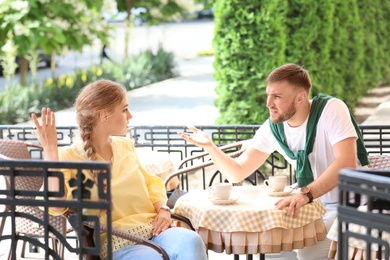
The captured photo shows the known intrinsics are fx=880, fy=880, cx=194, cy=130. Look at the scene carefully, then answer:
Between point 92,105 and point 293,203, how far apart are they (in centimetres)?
114

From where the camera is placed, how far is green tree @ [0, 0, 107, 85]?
14.9 m

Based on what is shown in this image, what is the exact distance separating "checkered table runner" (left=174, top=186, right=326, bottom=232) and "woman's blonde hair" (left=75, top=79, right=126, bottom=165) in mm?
622

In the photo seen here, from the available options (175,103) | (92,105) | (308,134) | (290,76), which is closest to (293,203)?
(308,134)

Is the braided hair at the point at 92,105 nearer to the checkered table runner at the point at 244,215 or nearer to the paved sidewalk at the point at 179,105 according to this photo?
the checkered table runner at the point at 244,215

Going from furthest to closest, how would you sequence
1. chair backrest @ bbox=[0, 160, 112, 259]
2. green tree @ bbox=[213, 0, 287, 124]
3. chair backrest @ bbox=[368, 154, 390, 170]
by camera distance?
1. green tree @ bbox=[213, 0, 287, 124]
2. chair backrest @ bbox=[368, 154, 390, 170]
3. chair backrest @ bbox=[0, 160, 112, 259]

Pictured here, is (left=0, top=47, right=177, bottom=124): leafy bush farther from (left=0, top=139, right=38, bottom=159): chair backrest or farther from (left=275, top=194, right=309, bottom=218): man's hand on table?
(left=275, top=194, right=309, bottom=218): man's hand on table

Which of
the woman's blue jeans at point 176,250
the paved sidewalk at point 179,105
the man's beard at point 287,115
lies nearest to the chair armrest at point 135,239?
the woman's blue jeans at point 176,250

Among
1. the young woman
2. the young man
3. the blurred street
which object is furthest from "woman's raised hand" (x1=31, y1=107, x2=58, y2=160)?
the blurred street

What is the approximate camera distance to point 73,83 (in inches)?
708

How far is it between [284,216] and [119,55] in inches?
985

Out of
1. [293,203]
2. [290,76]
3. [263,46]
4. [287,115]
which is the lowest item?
[293,203]

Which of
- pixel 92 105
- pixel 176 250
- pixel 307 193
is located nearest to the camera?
pixel 176 250

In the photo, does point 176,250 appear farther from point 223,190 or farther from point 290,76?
point 290,76

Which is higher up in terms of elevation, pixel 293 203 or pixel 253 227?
pixel 293 203
